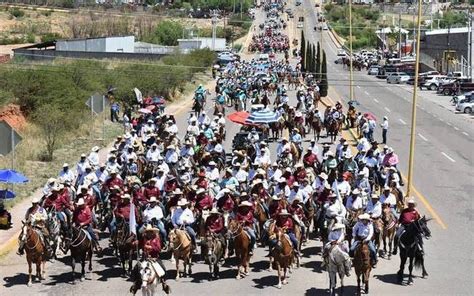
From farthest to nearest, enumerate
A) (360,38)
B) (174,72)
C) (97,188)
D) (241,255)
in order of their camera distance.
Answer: (360,38), (174,72), (97,188), (241,255)

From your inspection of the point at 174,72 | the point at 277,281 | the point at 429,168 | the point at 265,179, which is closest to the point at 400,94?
the point at 174,72

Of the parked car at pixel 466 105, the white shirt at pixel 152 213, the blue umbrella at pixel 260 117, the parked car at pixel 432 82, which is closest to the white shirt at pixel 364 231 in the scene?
the white shirt at pixel 152 213

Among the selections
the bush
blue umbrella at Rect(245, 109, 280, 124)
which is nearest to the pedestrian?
blue umbrella at Rect(245, 109, 280, 124)

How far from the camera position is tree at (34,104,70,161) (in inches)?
1503

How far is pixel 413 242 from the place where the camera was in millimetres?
19750

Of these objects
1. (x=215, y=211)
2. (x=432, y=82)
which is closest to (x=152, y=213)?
(x=215, y=211)

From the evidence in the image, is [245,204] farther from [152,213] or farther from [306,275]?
[306,275]

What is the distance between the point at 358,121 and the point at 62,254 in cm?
2422

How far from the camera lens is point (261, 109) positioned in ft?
Answer: 126

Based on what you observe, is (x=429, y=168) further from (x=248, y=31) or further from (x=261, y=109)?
(x=248, y=31)

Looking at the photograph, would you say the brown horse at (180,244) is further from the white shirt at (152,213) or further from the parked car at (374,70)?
the parked car at (374,70)

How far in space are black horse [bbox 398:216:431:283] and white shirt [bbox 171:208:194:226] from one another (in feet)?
17.0

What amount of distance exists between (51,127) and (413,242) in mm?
23774

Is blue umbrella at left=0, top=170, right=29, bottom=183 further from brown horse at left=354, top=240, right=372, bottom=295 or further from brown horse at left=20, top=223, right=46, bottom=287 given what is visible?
brown horse at left=354, top=240, right=372, bottom=295
